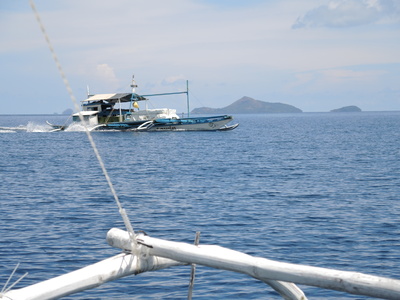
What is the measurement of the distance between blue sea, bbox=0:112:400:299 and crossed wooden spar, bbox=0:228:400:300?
771 cm

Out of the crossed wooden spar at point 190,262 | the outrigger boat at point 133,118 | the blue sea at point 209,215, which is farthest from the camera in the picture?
the outrigger boat at point 133,118

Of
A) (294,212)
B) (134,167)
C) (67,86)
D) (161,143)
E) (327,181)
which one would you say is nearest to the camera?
(67,86)

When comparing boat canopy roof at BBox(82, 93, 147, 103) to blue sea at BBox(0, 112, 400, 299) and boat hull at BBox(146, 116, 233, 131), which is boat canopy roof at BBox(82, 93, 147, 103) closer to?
boat hull at BBox(146, 116, 233, 131)

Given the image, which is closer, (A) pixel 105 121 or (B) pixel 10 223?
(B) pixel 10 223

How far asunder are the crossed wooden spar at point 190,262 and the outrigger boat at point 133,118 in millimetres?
91587

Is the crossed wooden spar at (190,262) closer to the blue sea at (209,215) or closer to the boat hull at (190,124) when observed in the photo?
the blue sea at (209,215)

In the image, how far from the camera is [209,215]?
27.1 meters

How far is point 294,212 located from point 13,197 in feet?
51.2

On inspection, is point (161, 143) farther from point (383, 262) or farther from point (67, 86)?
point (67, 86)

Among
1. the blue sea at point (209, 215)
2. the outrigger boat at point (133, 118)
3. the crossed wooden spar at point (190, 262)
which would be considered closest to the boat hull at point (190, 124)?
the outrigger boat at point (133, 118)

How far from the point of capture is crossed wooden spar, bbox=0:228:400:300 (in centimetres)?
660

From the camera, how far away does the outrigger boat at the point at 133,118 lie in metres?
100

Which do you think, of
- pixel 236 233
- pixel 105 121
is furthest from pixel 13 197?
pixel 105 121

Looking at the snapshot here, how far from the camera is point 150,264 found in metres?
8.00
